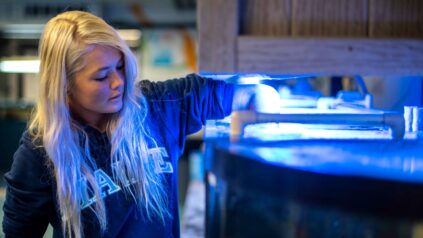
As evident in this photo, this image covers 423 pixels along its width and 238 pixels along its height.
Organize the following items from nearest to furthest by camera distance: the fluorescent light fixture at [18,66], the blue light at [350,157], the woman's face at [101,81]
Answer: the blue light at [350,157] < the woman's face at [101,81] < the fluorescent light fixture at [18,66]

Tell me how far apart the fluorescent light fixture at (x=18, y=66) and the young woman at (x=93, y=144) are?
3.76 metres

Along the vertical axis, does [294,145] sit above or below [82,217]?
above

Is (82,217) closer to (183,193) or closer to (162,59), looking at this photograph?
(183,193)

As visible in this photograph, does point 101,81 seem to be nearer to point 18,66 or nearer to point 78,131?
point 78,131

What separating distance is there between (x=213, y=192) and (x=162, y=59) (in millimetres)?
3806

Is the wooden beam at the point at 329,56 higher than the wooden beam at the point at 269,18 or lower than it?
lower

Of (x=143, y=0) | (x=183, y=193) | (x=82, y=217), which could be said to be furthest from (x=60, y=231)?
(x=183, y=193)

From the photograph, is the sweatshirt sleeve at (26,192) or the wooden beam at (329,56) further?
the sweatshirt sleeve at (26,192)

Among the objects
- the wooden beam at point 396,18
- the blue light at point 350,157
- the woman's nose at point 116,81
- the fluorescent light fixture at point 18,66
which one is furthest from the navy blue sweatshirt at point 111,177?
the fluorescent light fixture at point 18,66

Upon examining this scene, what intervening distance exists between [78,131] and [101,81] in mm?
151

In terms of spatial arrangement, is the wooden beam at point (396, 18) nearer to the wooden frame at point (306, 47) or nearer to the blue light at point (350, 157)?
the wooden frame at point (306, 47)

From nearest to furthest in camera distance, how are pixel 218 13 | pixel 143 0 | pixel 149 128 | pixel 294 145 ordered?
pixel 218 13 → pixel 294 145 → pixel 149 128 → pixel 143 0

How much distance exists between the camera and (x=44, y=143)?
38.0 inches

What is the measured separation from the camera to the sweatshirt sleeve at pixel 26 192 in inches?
37.8
